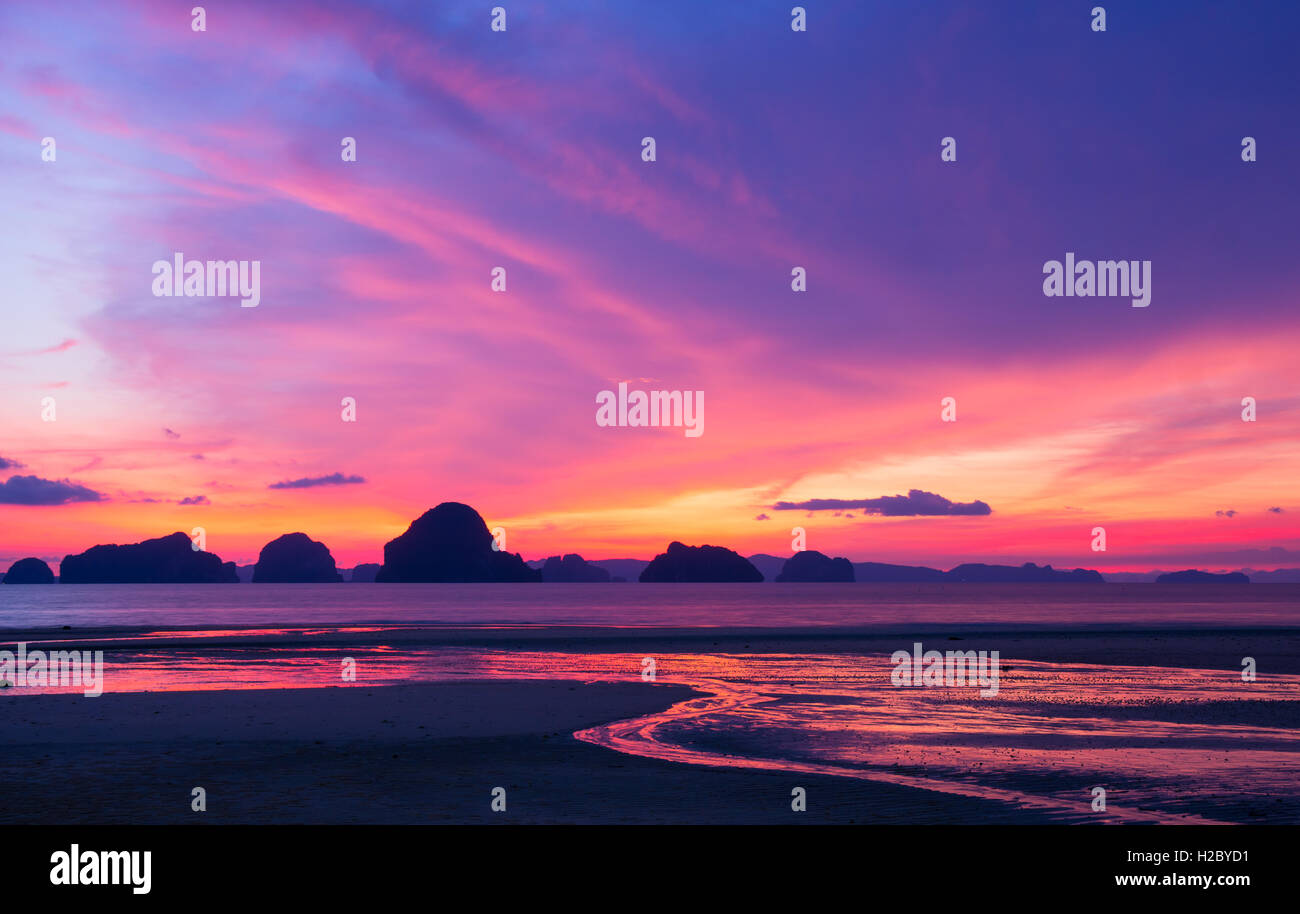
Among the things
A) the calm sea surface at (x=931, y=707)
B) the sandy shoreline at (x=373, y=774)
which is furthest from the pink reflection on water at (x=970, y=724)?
the sandy shoreline at (x=373, y=774)

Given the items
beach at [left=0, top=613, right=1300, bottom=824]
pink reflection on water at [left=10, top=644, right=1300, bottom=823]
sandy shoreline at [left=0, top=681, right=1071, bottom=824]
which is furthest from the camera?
pink reflection on water at [left=10, top=644, right=1300, bottom=823]

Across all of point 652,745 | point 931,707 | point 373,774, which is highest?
point 373,774

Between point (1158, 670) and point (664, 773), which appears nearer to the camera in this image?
point (664, 773)

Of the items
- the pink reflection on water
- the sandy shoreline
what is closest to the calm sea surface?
the pink reflection on water

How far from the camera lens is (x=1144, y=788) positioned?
750 inches

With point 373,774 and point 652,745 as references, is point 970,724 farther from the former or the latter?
point 373,774

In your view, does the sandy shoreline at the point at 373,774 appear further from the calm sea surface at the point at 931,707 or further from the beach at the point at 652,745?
the calm sea surface at the point at 931,707

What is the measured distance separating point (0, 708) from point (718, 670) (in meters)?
Result: 28.9

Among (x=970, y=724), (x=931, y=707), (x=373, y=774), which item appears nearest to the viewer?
(x=373, y=774)

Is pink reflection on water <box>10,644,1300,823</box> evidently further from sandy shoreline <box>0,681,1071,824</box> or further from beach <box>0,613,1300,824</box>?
sandy shoreline <box>0,681,1071,824</box>

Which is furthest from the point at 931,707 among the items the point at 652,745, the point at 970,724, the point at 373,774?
the point at 373,774
